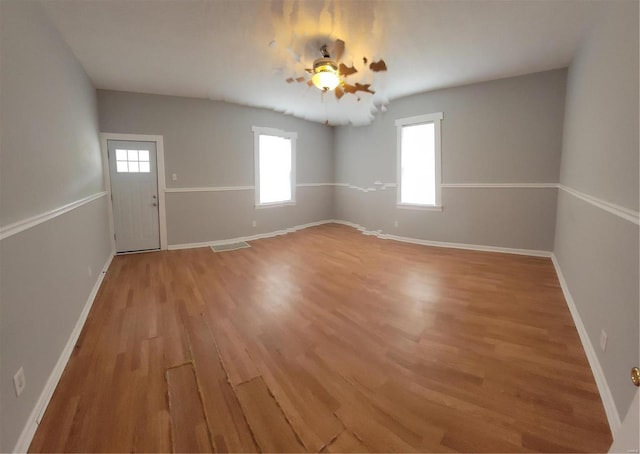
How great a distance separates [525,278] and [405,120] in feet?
11.1

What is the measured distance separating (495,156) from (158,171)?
5640mm

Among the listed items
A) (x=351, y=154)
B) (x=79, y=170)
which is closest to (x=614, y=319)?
(x=79, y=170)

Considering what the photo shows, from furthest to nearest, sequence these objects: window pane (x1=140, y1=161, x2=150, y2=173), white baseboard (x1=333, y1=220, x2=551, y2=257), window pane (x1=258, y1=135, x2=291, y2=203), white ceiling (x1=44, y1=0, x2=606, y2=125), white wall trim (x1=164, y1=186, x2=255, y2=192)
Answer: window pane (x1=258, y1=135, x2=291, y2=203) → white wall trim (x1=164, y1=186, x2=255, y2=192) → window pane (x1=140, y1=161, x2=150, y2=173) → white baseboard (x1=333, y1=220, x2=551, y2=257) → white ceiling (x1=44, y1=0, x2=606, y2=125)

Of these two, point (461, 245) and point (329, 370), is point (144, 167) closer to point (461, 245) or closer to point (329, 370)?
point (329, 370)

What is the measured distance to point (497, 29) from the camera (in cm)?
273

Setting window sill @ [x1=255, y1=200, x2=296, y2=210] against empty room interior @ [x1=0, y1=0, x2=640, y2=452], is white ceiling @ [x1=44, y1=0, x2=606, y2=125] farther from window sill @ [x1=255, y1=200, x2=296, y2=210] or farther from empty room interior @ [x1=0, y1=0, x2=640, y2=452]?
window sill @ [x1=255, y1=200, x2=296, y2=210]

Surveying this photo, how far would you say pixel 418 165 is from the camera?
521cm

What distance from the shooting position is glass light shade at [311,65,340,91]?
306 centimetres

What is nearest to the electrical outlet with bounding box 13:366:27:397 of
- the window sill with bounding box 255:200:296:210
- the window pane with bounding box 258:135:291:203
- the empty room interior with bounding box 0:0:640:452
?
the empty room interior with bounding box 0:0:640:452

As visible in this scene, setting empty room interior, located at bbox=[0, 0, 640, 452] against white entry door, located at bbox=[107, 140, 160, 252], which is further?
white entry door, located at bbox=[107, 140, 160, 252]

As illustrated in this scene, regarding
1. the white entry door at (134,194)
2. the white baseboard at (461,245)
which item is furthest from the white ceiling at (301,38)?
the white baseboard at (461,245)

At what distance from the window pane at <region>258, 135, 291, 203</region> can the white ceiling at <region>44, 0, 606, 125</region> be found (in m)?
1.79

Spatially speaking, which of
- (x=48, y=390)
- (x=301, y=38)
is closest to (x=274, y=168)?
(x=301, y=38)

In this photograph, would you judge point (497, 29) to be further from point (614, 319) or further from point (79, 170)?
point (79, 170)
